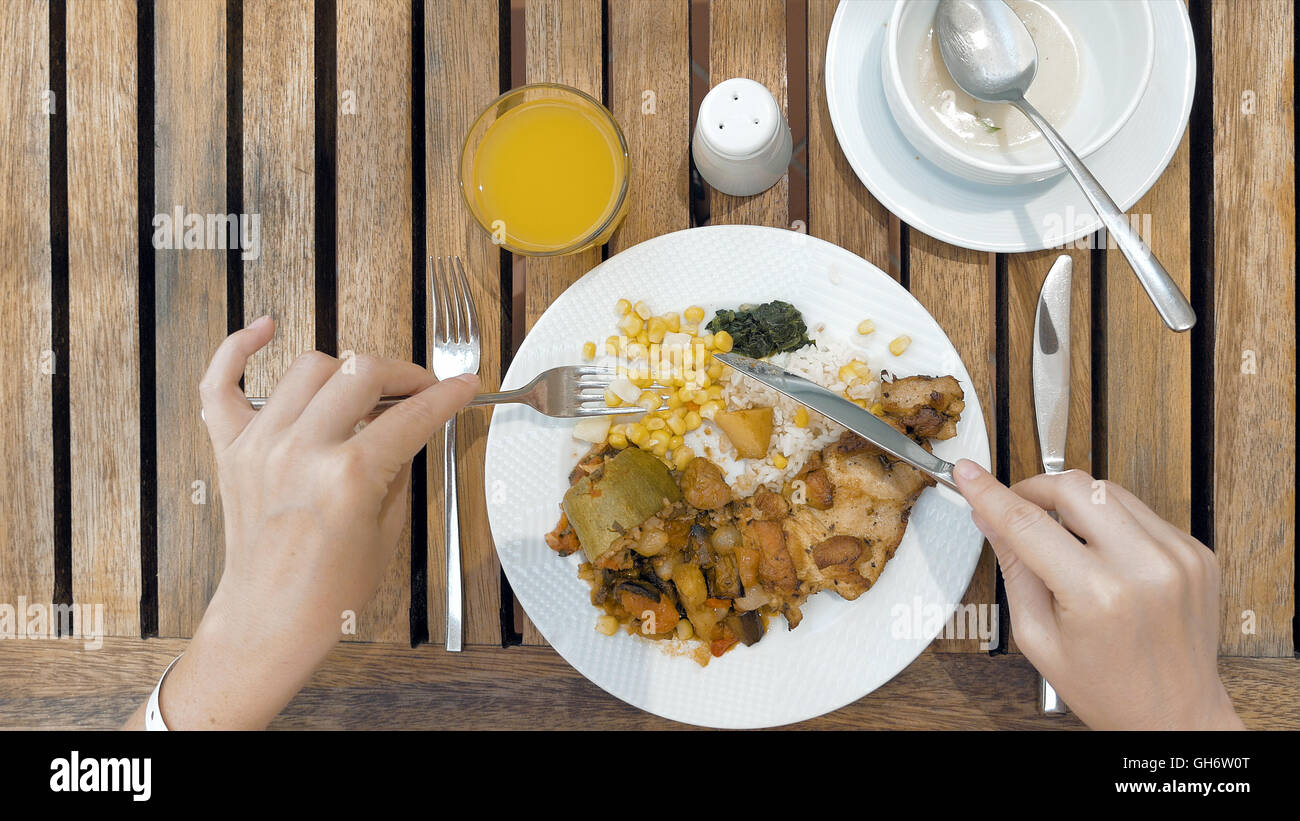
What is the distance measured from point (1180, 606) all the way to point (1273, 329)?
685 millimetres

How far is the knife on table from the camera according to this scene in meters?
1.52

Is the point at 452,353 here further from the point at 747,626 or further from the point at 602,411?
the point at 747,626

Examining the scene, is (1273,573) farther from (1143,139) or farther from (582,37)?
(582,37)

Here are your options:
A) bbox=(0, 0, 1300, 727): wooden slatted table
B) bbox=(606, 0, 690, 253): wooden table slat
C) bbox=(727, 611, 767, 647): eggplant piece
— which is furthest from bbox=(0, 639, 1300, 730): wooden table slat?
bbox=(606, 0, 690, 253): wooden table slat

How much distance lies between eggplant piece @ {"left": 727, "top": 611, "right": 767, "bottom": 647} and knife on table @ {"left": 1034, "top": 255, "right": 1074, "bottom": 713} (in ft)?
1.80

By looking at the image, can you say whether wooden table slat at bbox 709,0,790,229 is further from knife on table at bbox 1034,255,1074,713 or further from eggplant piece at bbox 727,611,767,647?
eggplant piece at bbox 727,611,767,647

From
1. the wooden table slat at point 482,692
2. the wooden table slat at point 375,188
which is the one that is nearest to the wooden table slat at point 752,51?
the wooden table slat at point 375,188

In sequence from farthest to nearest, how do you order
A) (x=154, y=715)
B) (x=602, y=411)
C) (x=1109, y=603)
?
(x=602, y=411) → (x=154, y=715) → (x=1109, y=603)

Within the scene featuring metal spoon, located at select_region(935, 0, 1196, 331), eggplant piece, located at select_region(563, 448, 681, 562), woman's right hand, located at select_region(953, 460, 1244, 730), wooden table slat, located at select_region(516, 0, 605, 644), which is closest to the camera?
woman's right hand, located at select_region(953, 460, 1244, 730)

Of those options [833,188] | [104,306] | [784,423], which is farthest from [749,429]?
[104,306]

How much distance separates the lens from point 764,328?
4.94ft

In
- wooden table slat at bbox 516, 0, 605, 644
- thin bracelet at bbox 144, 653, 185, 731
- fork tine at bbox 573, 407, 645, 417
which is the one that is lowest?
thin bracelet at bbox 144, 653, 185, 731

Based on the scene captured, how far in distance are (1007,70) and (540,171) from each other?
2.74 feet

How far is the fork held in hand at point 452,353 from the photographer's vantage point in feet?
5.15
